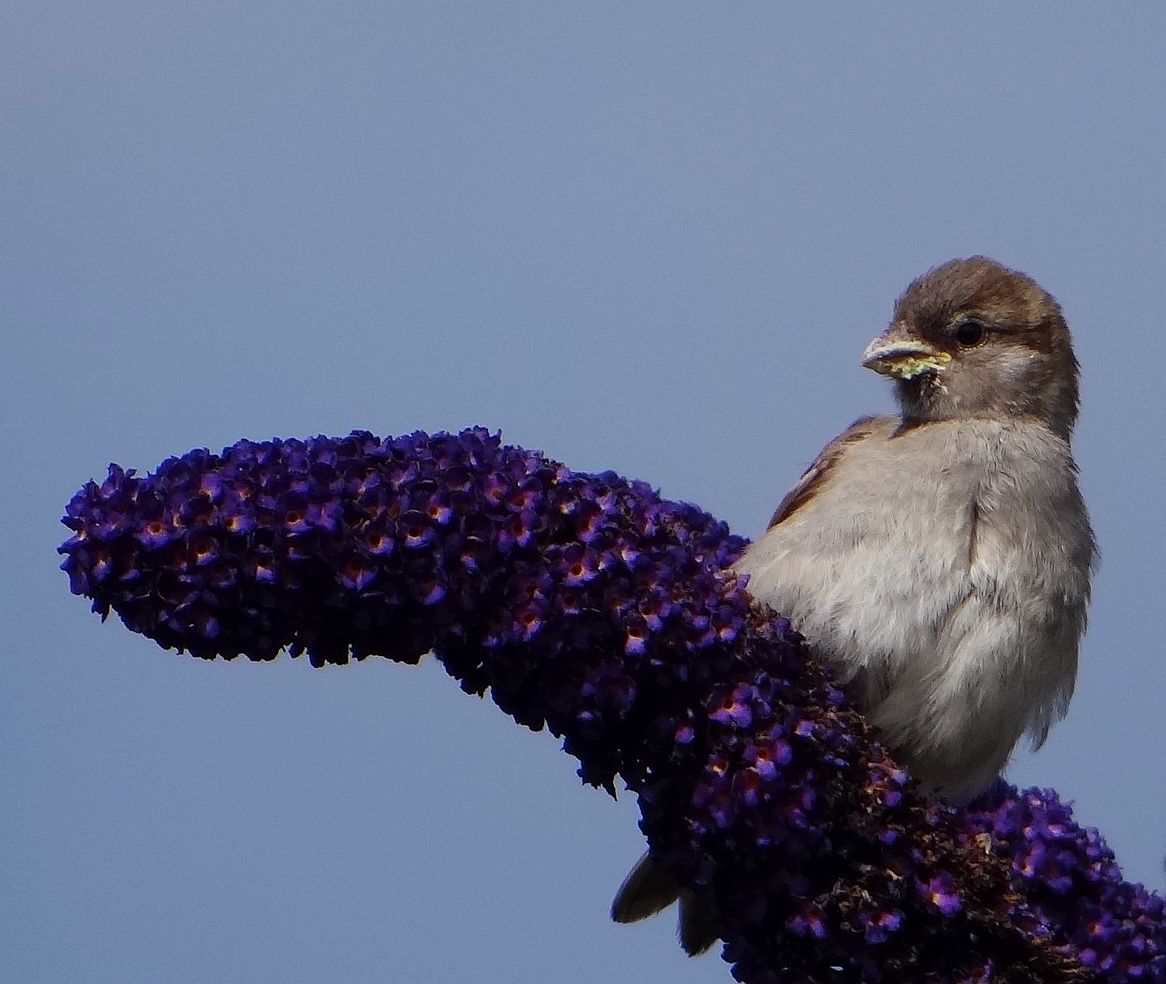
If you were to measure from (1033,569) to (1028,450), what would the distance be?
55cm

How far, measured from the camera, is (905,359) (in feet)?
20.1

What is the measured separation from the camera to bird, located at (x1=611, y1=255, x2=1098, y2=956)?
524 centimetres

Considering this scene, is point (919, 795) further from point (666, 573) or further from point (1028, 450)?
point (1028, 450)

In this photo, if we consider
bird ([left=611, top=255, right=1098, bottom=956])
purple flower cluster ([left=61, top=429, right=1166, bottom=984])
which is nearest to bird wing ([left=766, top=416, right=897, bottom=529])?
bird ([left=611, top=255, right=1098, bottom=956])

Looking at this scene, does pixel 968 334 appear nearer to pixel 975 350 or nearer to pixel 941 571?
pixel 975 350

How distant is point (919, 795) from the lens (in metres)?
4.90

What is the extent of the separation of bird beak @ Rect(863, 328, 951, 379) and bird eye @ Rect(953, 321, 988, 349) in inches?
3.2

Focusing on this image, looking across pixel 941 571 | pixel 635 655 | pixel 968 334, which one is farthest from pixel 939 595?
pixel 968 334

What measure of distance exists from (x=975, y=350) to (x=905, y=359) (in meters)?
0.26

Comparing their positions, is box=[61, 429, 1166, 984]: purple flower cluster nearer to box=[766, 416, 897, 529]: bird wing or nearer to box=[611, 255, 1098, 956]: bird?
box=[611, 255, 1098, 956]: bird

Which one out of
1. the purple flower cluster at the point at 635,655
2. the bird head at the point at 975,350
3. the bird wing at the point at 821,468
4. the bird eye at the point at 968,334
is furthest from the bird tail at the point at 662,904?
the bird eye at the point at 968,334

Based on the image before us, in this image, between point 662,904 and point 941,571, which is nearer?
point 941,571

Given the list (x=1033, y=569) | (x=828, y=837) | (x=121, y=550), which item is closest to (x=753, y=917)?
(x=828, y=837)

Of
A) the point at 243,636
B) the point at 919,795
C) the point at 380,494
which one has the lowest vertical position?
the point at 919,795
